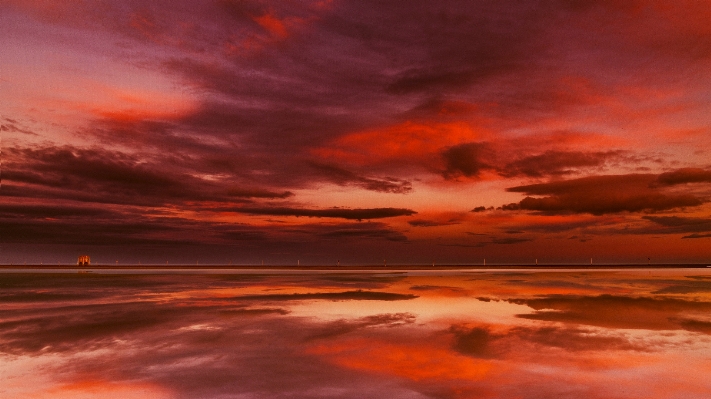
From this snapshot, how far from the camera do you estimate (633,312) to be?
74.8 feet

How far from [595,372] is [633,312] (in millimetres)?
13721

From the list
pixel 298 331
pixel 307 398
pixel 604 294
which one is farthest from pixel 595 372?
pixel 604 294

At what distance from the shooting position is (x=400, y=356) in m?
13.2

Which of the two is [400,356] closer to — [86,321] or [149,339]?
[149,339]

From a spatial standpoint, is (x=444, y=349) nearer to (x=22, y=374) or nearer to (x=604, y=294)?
(x=22, y=374)

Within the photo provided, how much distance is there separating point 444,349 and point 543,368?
3080 millimetres

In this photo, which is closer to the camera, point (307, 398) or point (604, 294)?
point (307, 398)

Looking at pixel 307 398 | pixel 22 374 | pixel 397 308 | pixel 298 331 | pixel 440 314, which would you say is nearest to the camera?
pixel 307 398

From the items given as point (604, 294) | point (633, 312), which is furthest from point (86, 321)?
point (604, 294)

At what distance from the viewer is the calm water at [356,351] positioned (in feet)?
33.7

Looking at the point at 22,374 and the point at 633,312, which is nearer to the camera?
the point at 22,374

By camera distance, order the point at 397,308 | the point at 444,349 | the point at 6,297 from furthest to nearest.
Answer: the point at 6,297 < the point at 397,308 < the point at 444,349

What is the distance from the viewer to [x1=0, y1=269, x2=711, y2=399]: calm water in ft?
33.7

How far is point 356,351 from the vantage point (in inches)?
546
